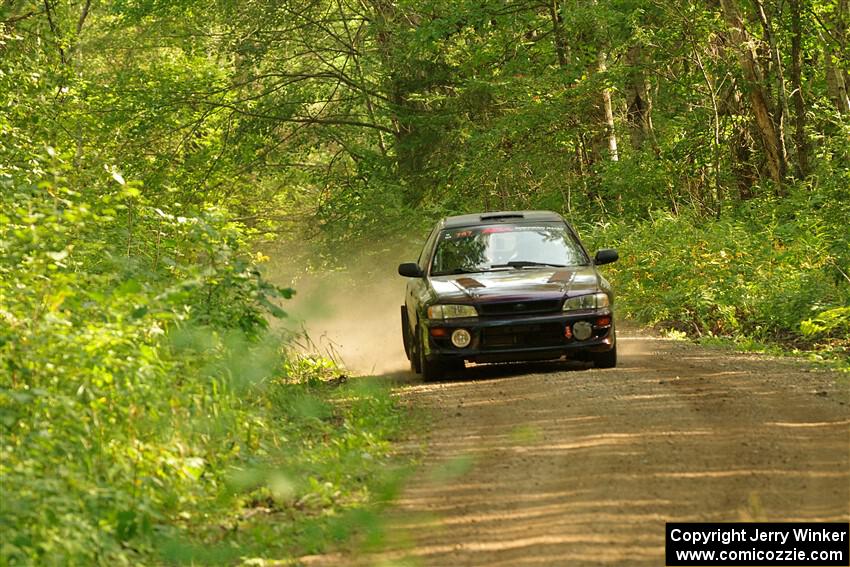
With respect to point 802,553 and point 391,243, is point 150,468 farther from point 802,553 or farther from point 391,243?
point 391,243

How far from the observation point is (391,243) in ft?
92.5

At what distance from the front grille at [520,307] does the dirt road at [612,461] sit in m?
0.66

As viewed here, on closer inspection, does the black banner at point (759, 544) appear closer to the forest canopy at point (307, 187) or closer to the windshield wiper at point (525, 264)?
the forest canopy at point (307, 187)

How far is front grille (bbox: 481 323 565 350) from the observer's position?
12367 mm

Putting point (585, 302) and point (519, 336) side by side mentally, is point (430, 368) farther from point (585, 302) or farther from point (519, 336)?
point (585, 302)

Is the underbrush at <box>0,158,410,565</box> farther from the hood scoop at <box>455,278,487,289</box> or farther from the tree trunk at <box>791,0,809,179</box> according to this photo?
the tree trunk at <box>791,0,809,179</box>

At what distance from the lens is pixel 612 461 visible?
27.2ft

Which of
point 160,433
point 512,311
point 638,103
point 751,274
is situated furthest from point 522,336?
point 638,103

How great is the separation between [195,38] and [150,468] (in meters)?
28.6

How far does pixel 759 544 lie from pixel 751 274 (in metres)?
12.0

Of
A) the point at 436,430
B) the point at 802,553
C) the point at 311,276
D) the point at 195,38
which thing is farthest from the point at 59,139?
the point at 802,553

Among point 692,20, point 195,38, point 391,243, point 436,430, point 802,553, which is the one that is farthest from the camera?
point 195,38

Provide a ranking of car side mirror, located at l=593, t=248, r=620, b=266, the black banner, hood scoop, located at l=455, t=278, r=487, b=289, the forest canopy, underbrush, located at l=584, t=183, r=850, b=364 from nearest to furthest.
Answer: the black banner → the forest canopy → hood scoop, located at l=455, t=278, r=487, b=289 → car side mirror, located at l=593, t=248, r=620, b=266 → underbrush, located at l=584, t=183, r=850, b=364

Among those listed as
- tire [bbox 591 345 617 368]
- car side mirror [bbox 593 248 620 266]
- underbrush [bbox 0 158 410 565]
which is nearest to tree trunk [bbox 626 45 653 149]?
car side mirror [bbox 593 248 620 266]
